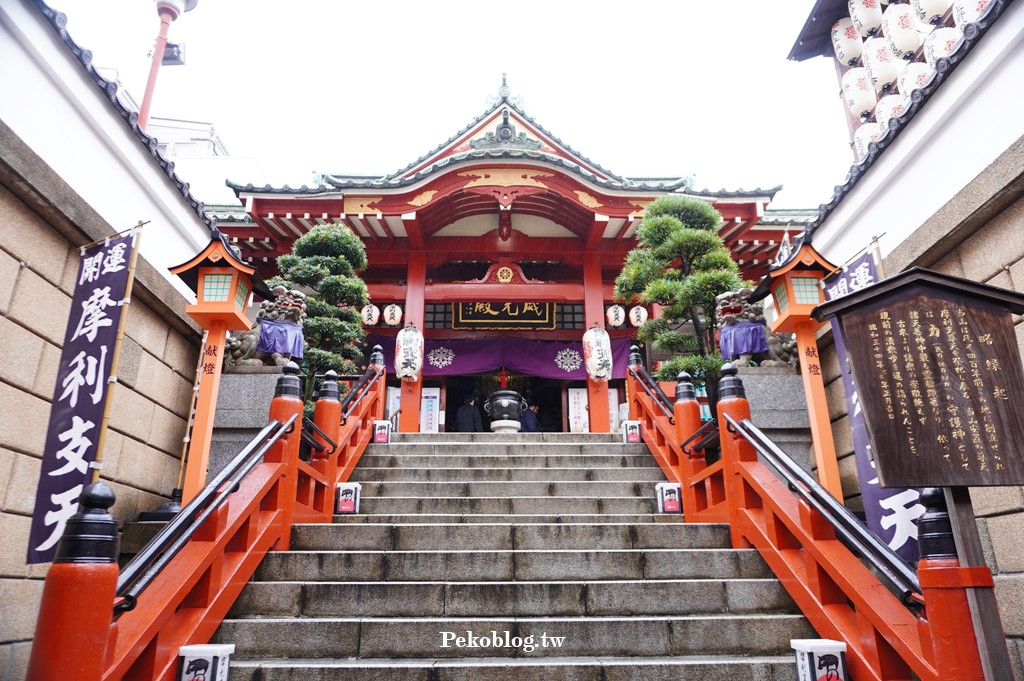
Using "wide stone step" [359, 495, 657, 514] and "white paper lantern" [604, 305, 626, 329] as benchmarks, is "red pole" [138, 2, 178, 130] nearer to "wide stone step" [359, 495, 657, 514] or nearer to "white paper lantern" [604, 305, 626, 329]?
"white paper lantern" [604, 305, 626, 329]

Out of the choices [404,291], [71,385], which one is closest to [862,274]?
[71,385]

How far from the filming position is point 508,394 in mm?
11094

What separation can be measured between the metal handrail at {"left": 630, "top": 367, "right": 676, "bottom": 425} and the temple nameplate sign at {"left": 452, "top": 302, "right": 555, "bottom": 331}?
14.3ft

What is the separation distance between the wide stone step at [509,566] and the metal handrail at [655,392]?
2177 millimetres

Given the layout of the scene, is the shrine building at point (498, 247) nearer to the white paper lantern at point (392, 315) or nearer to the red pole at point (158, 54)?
the white paper lantern at point (392, 315)

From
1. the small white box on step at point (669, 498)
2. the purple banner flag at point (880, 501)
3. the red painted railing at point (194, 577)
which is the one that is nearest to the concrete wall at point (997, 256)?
the purple banner flag at point (880, 501)

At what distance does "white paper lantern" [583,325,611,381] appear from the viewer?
1166cm

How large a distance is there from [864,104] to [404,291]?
9604 millimetres

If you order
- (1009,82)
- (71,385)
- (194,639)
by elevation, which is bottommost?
(194,639)

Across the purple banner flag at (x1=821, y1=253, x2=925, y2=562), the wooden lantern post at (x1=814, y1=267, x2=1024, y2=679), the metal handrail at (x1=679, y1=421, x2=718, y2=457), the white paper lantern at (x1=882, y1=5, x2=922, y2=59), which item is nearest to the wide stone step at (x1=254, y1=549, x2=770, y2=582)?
the purple banner flag at (x1=821, y1=253, x2=925, y2=562)

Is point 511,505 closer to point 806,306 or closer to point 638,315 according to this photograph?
point 806,306

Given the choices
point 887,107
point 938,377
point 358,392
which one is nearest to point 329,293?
point 358,392

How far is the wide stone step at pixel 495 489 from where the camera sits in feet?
20.8

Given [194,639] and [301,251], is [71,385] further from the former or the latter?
[301,251]
